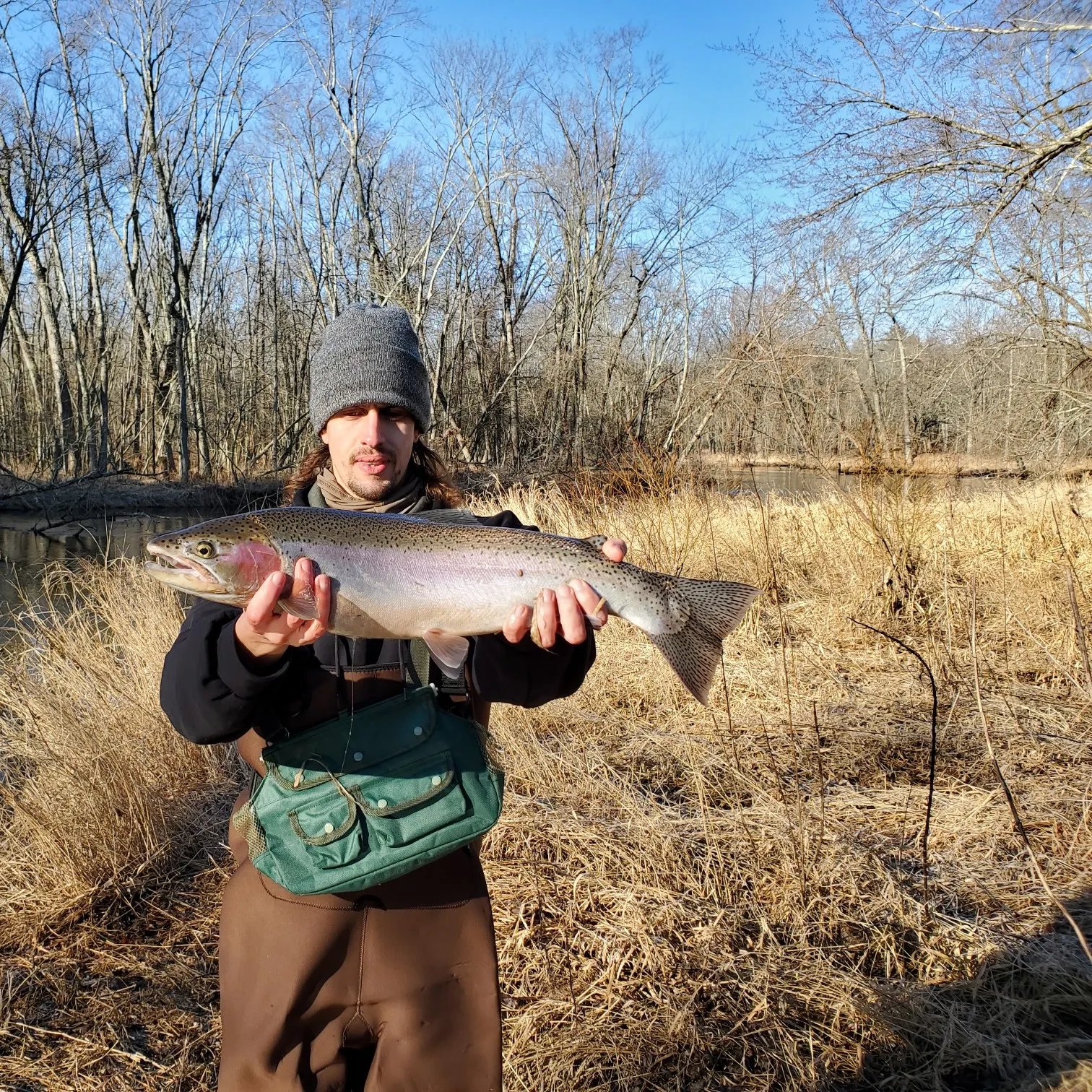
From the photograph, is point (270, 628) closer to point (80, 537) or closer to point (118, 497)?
point (80, 537)

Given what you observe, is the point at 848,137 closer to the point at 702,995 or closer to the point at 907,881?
the point at 907,881

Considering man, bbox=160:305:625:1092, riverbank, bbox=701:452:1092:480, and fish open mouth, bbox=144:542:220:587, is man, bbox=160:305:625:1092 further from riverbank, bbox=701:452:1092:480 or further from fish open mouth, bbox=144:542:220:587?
riverbank, bbox=701:452:1092:480

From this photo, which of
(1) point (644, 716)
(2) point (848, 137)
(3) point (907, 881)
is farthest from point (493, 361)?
(3) point (907, 881)

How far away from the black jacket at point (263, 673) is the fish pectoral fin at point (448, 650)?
0.17ft

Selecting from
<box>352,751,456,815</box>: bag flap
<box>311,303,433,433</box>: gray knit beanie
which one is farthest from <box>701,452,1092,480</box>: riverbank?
<box>352,751,456,815</box>: bag flap

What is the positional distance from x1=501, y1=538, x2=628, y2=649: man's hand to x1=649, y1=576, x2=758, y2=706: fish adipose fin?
0.34 m

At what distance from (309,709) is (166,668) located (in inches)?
13.7

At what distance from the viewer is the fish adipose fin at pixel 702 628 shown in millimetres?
2408

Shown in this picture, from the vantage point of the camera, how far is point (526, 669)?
2.07m

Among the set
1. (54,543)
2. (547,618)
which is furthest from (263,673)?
(54,543)

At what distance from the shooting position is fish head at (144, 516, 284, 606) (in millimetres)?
2018

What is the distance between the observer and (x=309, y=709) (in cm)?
194

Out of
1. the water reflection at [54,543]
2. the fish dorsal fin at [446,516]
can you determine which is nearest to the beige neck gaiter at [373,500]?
the fish dorsal fin at [446,516]

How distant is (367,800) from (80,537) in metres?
17.0
